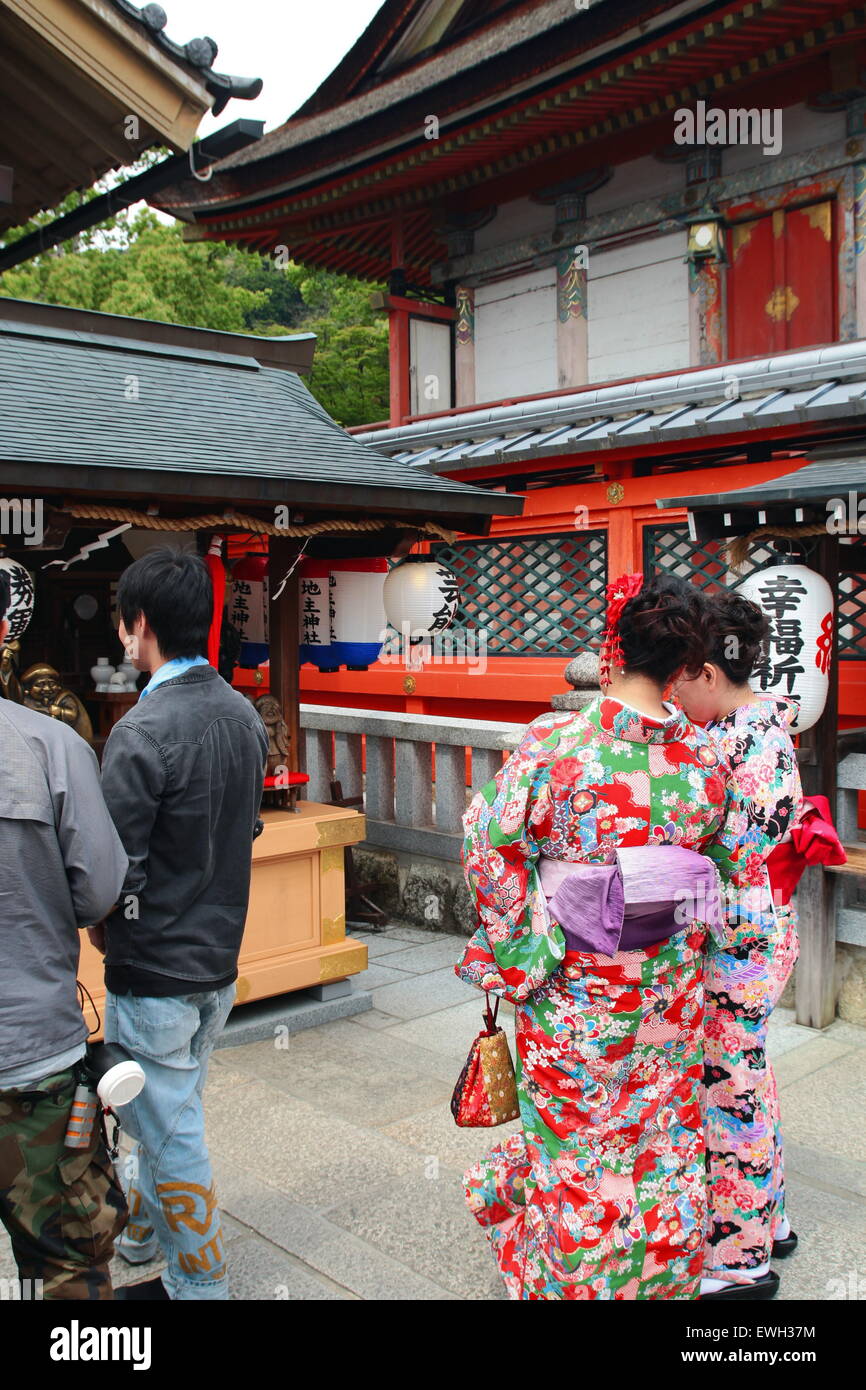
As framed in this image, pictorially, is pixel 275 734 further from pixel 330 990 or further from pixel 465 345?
pixel 465 345

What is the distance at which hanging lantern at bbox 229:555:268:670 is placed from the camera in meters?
6.09

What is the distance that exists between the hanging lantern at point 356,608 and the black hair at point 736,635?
119 inches

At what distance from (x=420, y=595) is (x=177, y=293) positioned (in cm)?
1875

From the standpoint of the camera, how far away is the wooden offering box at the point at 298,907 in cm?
519

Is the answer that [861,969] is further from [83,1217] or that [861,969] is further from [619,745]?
[83,1217]

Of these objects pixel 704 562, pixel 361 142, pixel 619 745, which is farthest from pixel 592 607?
pixel 619 745

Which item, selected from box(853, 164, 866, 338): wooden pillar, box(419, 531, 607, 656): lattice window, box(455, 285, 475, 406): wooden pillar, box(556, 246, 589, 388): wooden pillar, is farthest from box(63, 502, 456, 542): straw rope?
box(455, 285, 475, 406): wooden pillar

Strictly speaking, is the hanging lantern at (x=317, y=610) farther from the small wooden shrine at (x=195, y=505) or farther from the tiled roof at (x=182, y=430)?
the tiled roof at (x=182, y=430)

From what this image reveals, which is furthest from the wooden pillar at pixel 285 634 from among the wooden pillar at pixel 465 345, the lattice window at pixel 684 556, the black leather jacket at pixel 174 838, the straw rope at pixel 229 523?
the wooden pillar at pixel 465 345

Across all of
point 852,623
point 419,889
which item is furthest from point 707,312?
point 419,889

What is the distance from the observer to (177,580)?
2.75 meters

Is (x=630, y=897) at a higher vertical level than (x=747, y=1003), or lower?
higher

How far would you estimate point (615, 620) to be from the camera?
2703 millimetres

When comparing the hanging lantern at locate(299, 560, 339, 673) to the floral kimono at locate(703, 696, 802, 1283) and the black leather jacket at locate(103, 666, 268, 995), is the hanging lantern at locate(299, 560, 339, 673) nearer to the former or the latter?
the black leather jacket at locate(103, 666, 268, 995)
